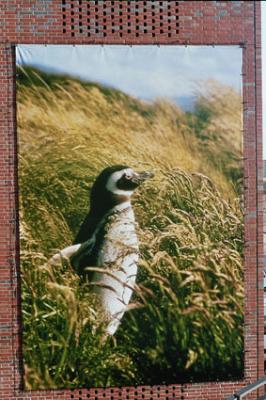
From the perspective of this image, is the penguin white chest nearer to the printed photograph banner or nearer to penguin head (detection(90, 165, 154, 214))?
the printed photograph banner

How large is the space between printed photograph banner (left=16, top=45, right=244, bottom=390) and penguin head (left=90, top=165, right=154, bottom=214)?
0.04ft

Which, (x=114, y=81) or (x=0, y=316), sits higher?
(x=114, y=81)

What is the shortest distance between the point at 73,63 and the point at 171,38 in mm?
1332

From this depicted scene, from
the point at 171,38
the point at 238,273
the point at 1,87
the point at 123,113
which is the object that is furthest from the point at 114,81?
the point at 238,273

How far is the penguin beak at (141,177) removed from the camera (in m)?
8.20

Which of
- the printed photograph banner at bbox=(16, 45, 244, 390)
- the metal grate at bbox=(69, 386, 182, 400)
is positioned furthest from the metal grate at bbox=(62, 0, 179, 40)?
the metal grate at bbox=(69, 386, 182, 400)

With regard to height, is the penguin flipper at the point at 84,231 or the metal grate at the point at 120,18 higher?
the metal grate at the point at 120,18

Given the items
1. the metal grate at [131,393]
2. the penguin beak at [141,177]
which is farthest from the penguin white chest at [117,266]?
the metal grate at [131,393]

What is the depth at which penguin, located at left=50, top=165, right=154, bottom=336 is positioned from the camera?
815cm

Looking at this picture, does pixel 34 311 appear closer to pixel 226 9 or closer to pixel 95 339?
pixel 95 339

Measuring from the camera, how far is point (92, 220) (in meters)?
8.18

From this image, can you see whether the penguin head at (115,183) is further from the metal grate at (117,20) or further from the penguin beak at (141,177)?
the metal grate at (117,20)

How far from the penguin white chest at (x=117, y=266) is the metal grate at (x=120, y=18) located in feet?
7.67

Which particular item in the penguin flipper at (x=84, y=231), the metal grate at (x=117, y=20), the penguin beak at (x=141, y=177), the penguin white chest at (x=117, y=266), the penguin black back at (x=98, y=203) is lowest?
the penguin white chest at (x=117, y=266)
